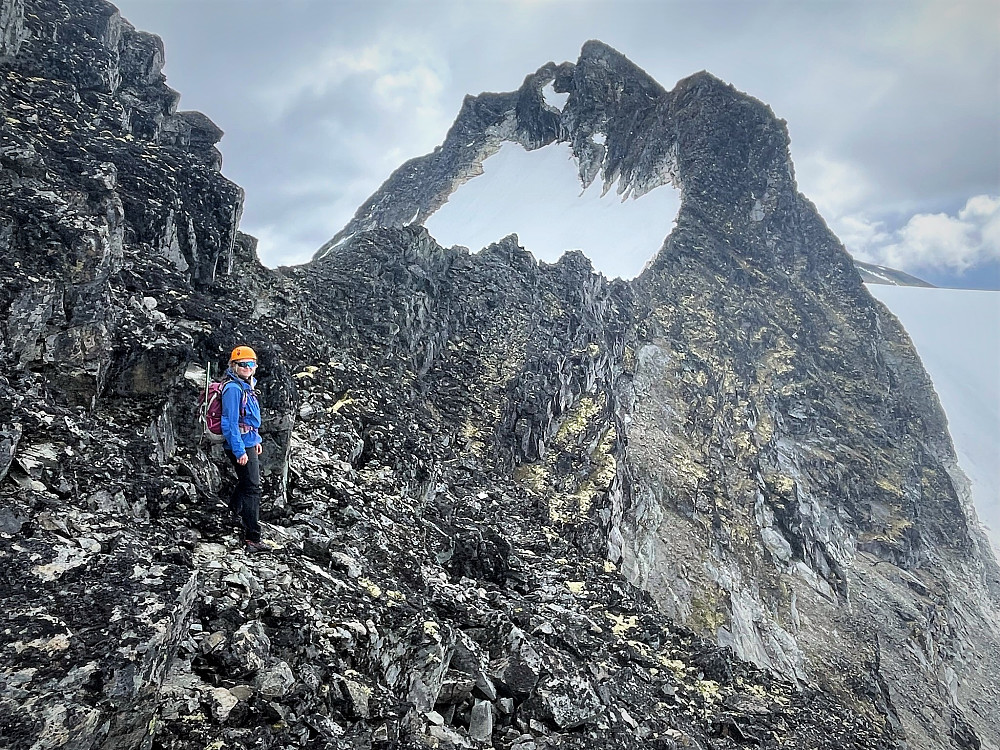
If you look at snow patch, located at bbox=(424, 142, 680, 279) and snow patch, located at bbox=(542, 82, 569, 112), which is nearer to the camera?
snow patch, located at bbox=(424, 142, 680, 279)

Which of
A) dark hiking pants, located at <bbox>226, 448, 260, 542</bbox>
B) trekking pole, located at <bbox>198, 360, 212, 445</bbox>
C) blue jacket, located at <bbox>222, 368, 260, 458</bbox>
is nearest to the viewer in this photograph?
blue jacket, located at <bbox>222, 368, 260, 458</bbox>

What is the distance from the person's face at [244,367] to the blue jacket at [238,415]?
0.28 feet

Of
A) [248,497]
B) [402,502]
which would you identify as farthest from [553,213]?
[248,497]

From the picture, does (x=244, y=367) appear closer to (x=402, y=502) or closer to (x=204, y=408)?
(x=204, y=408)

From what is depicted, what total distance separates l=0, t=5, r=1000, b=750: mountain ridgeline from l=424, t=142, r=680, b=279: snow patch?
5292 mm

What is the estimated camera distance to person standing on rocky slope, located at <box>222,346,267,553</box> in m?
6.98

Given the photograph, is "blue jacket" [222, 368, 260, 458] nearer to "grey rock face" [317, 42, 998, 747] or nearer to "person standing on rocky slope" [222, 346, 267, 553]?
"person standing on rocky slope" [222, 346, 267, 553]

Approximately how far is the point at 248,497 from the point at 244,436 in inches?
30.8

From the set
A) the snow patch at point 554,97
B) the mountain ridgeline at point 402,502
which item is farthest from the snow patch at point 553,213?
the mountain ridgeline at point 402,502

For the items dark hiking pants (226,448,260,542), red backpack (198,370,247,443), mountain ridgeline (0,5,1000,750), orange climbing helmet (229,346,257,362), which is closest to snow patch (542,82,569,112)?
mountain ridgeline (0,5,1000,750)

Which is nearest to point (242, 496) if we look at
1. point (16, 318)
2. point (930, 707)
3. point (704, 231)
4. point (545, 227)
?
point (16, 318)

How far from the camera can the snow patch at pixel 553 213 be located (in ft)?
133

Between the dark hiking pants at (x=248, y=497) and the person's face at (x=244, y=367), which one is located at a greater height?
the person's face at (x=244, y=367)

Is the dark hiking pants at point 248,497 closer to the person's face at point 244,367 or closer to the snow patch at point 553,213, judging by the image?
the person's face at point 244,367
